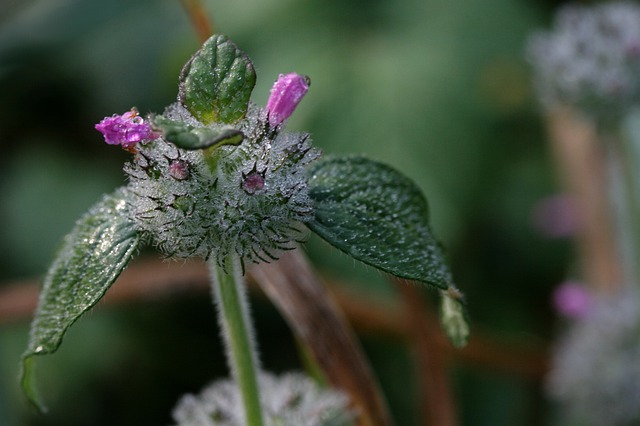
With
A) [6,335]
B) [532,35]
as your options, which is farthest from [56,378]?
[532,35]

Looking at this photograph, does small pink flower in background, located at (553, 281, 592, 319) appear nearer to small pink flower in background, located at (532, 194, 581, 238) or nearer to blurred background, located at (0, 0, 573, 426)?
blurred background, located at (0, 0, 573, 426)

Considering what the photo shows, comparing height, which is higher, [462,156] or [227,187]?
[462,156]

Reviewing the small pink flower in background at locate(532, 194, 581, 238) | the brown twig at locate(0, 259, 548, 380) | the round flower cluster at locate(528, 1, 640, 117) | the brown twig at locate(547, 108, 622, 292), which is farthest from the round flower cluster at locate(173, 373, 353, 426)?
the small pink flower in background at locate(532, 194, 581, 238)

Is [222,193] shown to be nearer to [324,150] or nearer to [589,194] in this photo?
[324,150]

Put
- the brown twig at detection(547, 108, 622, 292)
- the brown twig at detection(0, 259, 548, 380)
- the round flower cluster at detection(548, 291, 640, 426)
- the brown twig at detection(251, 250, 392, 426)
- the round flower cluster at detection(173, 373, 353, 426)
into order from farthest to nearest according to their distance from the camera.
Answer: the brown twig at detection(547, 108, 622, 292), the brown twig at detection(0, 259, 548, 380), the round flower cluster at detection(548, 291, 640, 426), the brown twig at detection(251, 250, 392, 426), the round flower cluster at detection(173, 373, 353, 426)

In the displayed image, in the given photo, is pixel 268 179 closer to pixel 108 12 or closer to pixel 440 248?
pixel 440 248

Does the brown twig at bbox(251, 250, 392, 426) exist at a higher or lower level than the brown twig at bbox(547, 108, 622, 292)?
lower

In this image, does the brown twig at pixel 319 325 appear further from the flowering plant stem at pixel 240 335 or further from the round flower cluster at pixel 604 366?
the round flower cluster at pixel 604 366

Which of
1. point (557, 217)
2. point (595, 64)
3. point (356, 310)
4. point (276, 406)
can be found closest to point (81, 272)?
point (276, 406)
